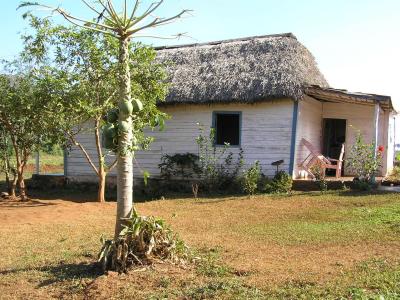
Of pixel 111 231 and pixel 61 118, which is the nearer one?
pixel 111 231

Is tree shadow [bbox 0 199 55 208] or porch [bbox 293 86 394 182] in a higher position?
porch [bbox 293 86 394 182]

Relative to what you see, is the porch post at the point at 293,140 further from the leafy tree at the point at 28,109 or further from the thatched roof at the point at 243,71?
the leafy tree at the point at 28,109

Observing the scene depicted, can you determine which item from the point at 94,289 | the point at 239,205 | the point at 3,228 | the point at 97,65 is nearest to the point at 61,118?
the point at 97,65

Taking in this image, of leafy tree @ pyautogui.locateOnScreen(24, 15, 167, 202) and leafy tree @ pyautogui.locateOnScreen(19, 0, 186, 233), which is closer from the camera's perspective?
leafy tree @ pyautogui.locateOnScreen(19, 0, 186, 233)

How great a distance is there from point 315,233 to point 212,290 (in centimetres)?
334

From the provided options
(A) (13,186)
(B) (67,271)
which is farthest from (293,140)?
(B) (67,271)

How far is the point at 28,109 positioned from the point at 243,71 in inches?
242

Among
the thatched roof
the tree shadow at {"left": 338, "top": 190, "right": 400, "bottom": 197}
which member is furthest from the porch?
the tree shadow at {"left": 338, "top": 190, "right": 400, "bottom": 197}

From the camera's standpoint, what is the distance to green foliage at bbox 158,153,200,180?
14.6 metres

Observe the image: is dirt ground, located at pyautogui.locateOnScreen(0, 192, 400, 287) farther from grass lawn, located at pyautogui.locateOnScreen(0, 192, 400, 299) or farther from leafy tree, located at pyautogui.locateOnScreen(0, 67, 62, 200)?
leafy tree, located at pyautogui.locateOnScreen(0, 67, 62, 200)

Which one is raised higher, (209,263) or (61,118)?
(61,118)

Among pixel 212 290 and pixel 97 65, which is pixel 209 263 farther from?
pixel 97 65

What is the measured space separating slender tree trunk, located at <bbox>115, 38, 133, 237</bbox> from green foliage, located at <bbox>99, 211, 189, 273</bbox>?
0.12 meters

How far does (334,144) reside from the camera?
671 inches
